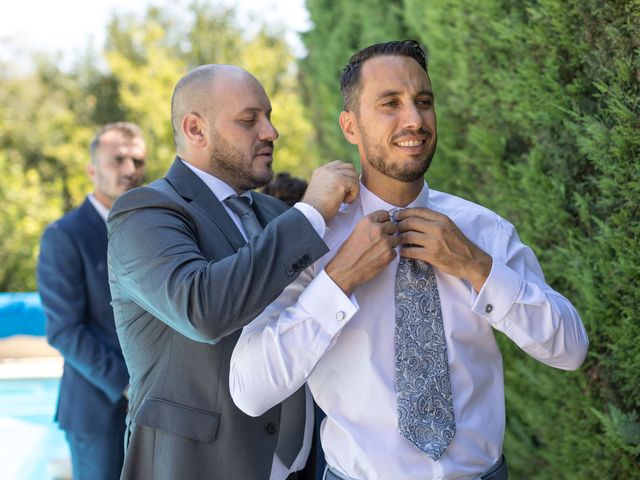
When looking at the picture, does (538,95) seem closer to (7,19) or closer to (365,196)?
(365,196)

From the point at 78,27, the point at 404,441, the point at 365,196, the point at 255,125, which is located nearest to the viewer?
the point at 404,441

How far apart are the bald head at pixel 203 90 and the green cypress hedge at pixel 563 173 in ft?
4.15

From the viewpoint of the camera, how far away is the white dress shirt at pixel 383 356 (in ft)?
6.05

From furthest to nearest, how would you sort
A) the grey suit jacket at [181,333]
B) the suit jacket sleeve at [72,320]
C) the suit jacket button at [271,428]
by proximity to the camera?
the suit jacket sleeve at [72,320] → the suit jacket button at [271,428] → the grey suit jacket at [181,333]

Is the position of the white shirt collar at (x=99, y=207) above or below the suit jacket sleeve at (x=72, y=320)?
above

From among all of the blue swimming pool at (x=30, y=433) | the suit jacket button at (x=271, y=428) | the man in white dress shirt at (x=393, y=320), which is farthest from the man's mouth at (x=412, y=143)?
the blue swimming pool at (x=30, y=433)

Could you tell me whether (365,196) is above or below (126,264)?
above

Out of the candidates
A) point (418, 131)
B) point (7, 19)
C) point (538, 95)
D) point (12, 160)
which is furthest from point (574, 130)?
point (7, 19)

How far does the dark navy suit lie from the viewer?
3795 millimetres

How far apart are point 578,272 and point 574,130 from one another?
55 centimetres

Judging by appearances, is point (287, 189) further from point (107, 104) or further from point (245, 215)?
point (107, 104)

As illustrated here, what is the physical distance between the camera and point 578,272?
3.00 meters

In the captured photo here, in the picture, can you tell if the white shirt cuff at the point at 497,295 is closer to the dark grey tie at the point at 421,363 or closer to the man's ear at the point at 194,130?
the dark grey tie at the point at 421,363

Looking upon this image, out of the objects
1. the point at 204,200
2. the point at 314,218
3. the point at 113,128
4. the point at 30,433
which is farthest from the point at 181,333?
the point at 30,433
